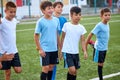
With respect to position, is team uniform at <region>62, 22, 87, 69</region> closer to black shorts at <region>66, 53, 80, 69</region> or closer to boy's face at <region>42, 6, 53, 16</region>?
black shorts at <region>66, 53, 80, 69</region>

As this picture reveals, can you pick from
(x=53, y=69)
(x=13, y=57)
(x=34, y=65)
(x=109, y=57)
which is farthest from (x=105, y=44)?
(x=109, y=57)

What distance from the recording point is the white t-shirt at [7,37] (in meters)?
6.38

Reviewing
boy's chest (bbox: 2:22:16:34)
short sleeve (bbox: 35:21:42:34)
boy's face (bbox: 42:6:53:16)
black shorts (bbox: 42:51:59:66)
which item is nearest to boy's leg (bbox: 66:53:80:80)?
black shorts (bbox: 42:51:59:66)

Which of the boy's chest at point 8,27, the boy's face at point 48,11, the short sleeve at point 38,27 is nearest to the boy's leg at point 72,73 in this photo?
the short sleeve at point 38,27

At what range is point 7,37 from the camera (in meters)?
6.42

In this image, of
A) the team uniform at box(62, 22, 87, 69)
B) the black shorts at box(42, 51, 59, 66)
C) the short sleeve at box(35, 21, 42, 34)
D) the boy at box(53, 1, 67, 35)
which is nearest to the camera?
the short sleeve at box(35, 21, 42, 34)

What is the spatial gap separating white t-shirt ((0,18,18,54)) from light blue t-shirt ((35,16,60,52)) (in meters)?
0.53

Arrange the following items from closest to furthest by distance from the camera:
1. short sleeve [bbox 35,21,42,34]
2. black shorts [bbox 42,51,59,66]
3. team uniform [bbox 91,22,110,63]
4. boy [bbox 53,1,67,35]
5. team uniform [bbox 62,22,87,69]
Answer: short sleeve [bbox 35,21,42,34]
black shorts [bbox 42,51,59,66]
team uniform [bbox 62,22,87,69]
boy [bbox 53,1,67,35]
team uniform [bbox 91,22,110,63]

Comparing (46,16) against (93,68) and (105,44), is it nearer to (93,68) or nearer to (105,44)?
(105,44)

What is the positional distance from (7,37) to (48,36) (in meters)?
0.77

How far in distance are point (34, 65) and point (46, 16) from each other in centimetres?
368

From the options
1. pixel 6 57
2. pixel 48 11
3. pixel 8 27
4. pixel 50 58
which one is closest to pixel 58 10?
pixel 48 11

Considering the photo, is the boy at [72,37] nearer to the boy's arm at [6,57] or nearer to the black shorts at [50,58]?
the black shorts at [50,58]

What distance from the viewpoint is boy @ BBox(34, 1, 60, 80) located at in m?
6.34
